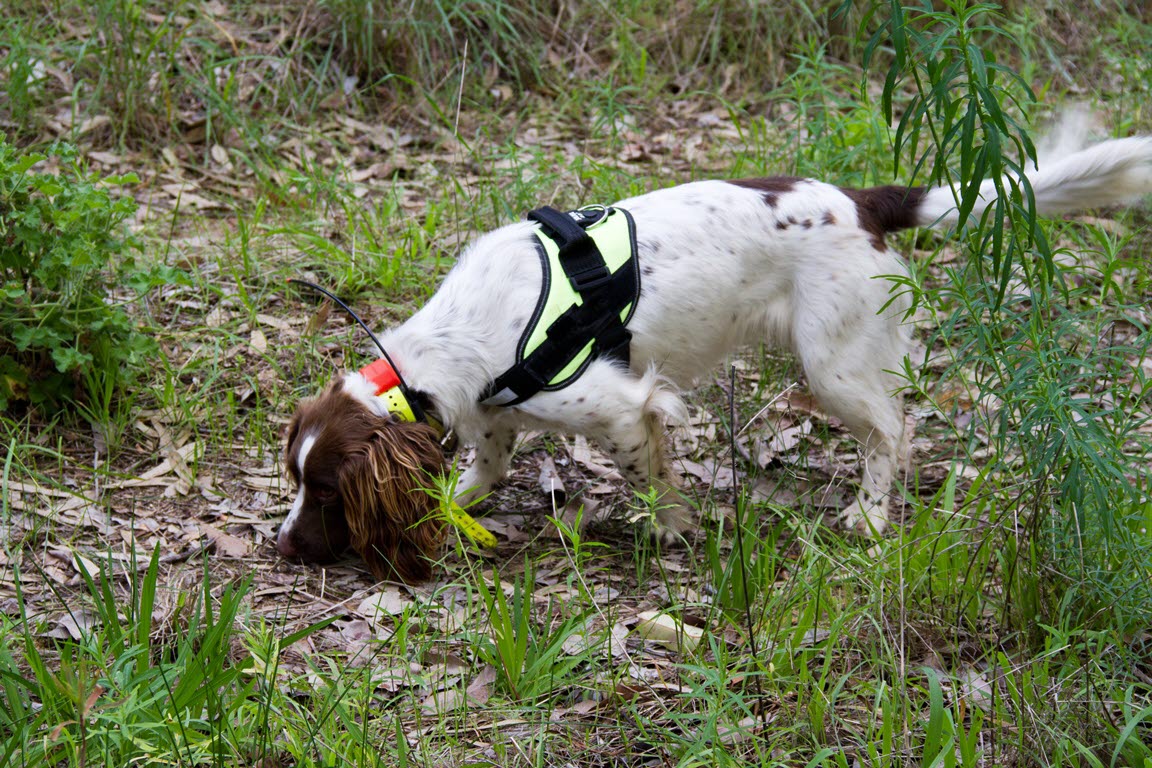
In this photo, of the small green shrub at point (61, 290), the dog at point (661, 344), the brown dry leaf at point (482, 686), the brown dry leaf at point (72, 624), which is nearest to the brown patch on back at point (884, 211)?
the dog at point (661, 344)

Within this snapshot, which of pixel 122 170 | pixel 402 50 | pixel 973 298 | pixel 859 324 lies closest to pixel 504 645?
pixel 973 298

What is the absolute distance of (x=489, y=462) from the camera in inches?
149

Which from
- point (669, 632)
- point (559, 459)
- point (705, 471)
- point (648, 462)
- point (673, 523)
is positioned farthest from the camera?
point (559, 459)

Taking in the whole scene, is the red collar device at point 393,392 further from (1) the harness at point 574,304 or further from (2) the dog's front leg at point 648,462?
(2) the dog's front leg at point 648,462

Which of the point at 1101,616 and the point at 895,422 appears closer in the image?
the point at 1101,616

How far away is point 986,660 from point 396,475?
62.0 inches

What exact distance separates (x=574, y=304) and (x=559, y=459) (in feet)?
3.03

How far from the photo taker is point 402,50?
6.15 m

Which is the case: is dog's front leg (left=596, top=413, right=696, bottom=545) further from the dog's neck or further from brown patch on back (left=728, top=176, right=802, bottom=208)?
brown patch on back (left=728, top=176, right=802, bottom=208)

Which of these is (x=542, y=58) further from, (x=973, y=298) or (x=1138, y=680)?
(x=1138, y=680)

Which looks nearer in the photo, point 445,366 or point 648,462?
point 445,366

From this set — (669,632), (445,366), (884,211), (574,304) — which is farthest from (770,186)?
(669,632)

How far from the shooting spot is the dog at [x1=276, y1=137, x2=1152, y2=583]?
10.6 feet

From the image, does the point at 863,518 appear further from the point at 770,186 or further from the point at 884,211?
the point at 770,186
